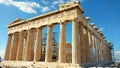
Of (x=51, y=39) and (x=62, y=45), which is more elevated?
(x=51, y=39)

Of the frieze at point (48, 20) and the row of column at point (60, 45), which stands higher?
the frieze at point (48, 20)

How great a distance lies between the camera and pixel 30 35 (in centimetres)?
2839

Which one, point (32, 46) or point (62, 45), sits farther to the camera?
point (32, 46)

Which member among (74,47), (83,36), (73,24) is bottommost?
(74,47)

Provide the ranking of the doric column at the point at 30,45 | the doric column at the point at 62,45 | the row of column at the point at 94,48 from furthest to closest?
the row of column at the point at 94,48, the doric column at the point at 30,45, the doric column at the point at 62,45

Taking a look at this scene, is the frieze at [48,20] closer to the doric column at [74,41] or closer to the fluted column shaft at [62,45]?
the fluted column shaft at [62,45]

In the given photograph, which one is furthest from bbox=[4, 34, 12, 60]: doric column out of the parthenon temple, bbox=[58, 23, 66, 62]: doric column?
bbox=[58, 23, 66, 62]: doric column

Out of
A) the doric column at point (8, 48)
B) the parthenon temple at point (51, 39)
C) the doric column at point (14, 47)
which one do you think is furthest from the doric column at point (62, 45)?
the doric column at point (8, 48)

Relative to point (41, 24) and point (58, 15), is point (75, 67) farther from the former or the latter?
point (41, 24)

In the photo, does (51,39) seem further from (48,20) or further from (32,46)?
(32,46)

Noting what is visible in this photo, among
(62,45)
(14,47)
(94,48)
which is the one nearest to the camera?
(62,45)

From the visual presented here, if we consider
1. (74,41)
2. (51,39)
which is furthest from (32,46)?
(74,41)

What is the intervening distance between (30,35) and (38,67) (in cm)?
850

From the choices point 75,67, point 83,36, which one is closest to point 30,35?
point 83,36
